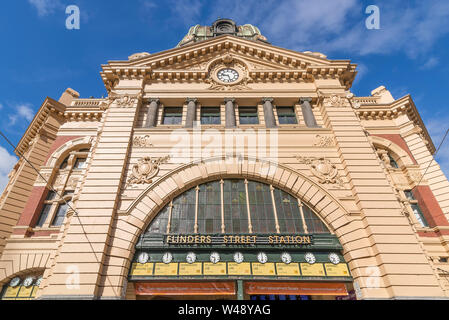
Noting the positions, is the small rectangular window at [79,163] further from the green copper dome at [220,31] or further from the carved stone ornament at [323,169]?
the green copper dome at [220,31]

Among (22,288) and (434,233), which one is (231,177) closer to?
(22,288)

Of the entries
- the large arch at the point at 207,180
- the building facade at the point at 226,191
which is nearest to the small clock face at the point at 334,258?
the building facade at the point at 226,191

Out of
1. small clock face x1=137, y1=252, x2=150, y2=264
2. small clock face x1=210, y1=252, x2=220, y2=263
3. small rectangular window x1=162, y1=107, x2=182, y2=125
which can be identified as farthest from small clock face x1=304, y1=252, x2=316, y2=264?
small rectangular window x1=162, y1=107, x2=182, y2=125

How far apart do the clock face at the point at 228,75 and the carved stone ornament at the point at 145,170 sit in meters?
9.03

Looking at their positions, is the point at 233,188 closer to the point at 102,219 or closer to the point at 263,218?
the point at 263,218

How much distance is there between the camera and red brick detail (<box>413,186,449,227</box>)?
18703 mm

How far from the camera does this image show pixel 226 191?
1566 cm

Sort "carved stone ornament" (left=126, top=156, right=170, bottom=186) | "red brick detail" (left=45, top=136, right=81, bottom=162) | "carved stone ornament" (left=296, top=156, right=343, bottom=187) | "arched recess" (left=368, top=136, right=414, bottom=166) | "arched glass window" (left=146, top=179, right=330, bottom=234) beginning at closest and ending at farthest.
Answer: "arched glass window" (left=146, top=179, right=330, bottom=234)
"carved stone ornament" (left=126, top=156, right=170, bottom=186)
"carved stone ornament" (left=296, top=156, right=343, bottom=187)
"red brick detail" (left=45, top=136, right=81, bottom=162)
"arched recess" (left=368, top=136, right=414, bottom=166)

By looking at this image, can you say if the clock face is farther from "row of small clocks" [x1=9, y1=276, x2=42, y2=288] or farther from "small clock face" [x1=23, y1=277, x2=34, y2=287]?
"small clock face" [x1=23, y1=277, x2=34, y2=287]

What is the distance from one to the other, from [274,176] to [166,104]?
35.1 ft

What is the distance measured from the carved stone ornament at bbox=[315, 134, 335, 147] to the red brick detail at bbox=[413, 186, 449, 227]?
32.5 feet

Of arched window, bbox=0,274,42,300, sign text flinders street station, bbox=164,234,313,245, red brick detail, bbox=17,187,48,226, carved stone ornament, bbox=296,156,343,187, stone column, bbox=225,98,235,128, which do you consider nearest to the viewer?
sign text flinders street station, bbox=164,234,313,245

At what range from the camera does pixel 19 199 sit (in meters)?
18.6

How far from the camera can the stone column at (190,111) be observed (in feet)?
59.5
